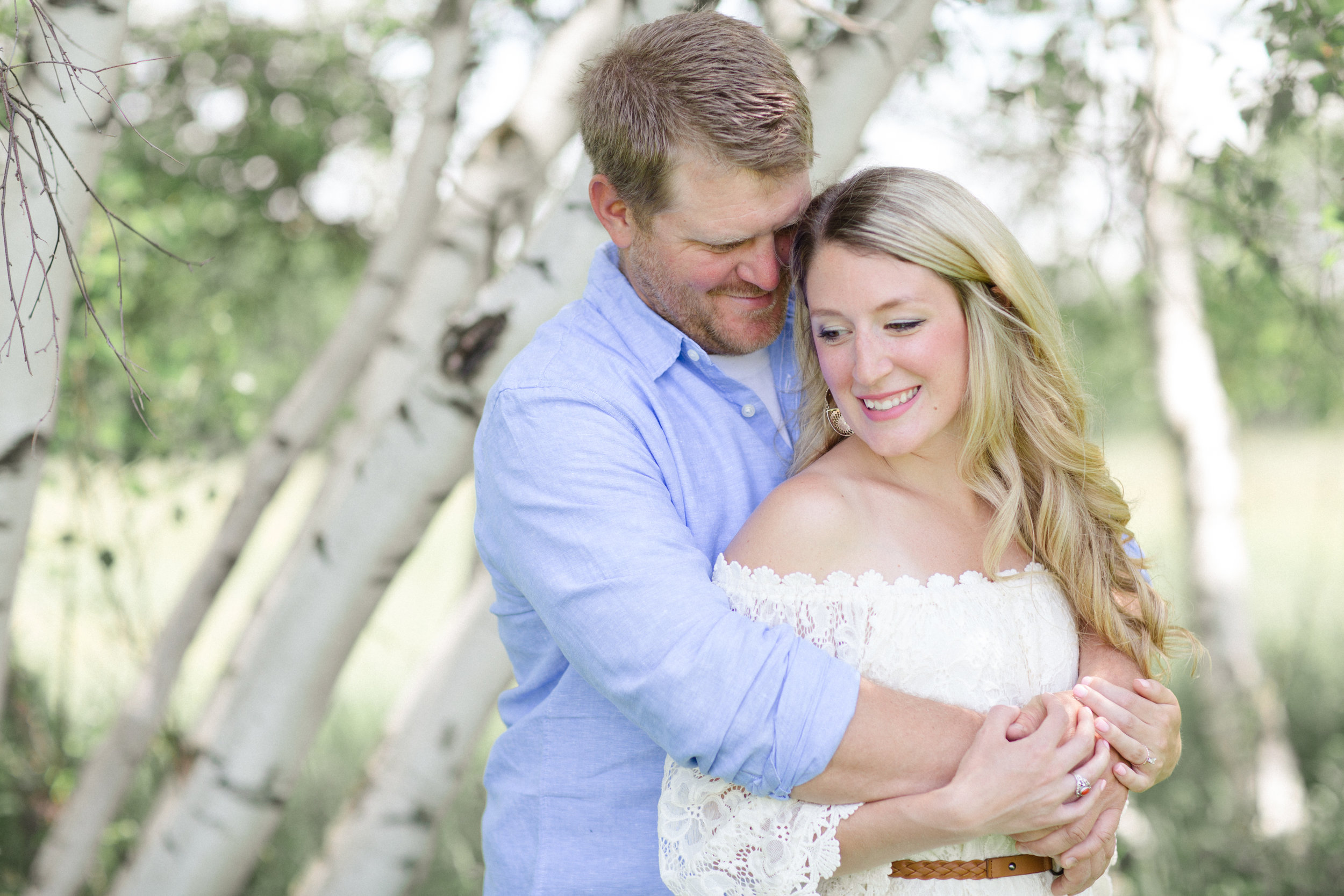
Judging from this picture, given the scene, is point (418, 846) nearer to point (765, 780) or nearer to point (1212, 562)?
point (765, 780)

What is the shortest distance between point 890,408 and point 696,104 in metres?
0.59

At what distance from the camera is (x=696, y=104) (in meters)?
1.74

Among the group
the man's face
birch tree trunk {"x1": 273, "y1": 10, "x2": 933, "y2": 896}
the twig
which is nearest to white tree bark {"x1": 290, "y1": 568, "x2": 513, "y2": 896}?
birch tree trunk {"x1": 273, "y1": 10, "x2": 933, "y2": 896}

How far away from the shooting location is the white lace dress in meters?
1.47

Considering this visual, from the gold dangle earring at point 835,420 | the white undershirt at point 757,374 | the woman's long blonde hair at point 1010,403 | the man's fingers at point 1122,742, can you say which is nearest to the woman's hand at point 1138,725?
the man's fingers at point 1122,742

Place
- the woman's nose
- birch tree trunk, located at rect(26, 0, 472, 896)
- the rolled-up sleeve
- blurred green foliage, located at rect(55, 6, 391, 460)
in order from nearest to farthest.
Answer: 1. the rolled-up sleeve
2. the woman's nose
3. birch tree trunk, located at rect(26, 0, 472, 896)
4. blurred green foliage, located at rect(55, 6, 391, 460)

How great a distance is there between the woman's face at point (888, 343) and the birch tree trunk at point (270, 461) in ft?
5.91

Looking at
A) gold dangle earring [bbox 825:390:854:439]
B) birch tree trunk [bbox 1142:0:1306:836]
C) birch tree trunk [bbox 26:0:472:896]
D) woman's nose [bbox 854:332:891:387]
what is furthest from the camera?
birch tree trunk [bbox 1142:0:1306:836]

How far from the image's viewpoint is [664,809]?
157 centimetres

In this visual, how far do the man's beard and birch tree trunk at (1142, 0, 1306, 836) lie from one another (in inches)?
128

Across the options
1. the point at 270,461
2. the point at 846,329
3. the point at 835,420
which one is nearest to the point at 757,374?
the point at 835,420

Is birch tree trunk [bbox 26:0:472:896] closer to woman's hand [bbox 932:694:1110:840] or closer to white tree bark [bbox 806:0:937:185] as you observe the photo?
white tree bark [bbox 806:0:937:185]

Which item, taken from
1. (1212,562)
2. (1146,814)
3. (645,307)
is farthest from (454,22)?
(1146,814)

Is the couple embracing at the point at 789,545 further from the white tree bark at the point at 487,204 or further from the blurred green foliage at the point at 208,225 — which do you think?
the blurred green foliage at the point at 208,225
